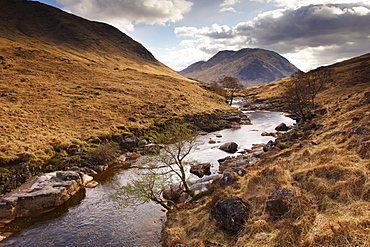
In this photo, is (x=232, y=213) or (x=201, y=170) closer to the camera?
(x=232, y=213)

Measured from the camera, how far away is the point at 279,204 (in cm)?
1133

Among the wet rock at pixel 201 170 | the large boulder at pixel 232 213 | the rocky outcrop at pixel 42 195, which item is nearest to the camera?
the large boulder at pixel 232 213

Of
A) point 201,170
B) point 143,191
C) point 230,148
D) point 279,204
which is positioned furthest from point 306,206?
point 230,148

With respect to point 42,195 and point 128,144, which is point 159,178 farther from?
point 128,144

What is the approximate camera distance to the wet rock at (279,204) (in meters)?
11.1

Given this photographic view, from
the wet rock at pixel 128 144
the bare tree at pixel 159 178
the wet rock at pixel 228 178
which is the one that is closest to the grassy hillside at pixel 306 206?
the wet rock at pixel 228 178

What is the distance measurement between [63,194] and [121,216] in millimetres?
8166

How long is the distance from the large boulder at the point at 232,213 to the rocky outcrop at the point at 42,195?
61.8ft

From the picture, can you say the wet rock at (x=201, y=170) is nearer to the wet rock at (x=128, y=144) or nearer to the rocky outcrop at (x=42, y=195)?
the rocky outcrop at (x=42, y=195)

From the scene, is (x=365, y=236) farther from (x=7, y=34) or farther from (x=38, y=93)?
(x=7, y=34)

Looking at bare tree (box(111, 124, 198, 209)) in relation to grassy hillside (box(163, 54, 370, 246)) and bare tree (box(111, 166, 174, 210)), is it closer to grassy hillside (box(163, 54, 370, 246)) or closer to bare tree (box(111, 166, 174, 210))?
bare tree (box(111, 166, 174, 210))

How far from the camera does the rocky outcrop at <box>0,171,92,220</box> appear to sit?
20.2 meters

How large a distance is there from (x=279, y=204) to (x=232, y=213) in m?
2.76

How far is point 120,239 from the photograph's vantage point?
660 inches
